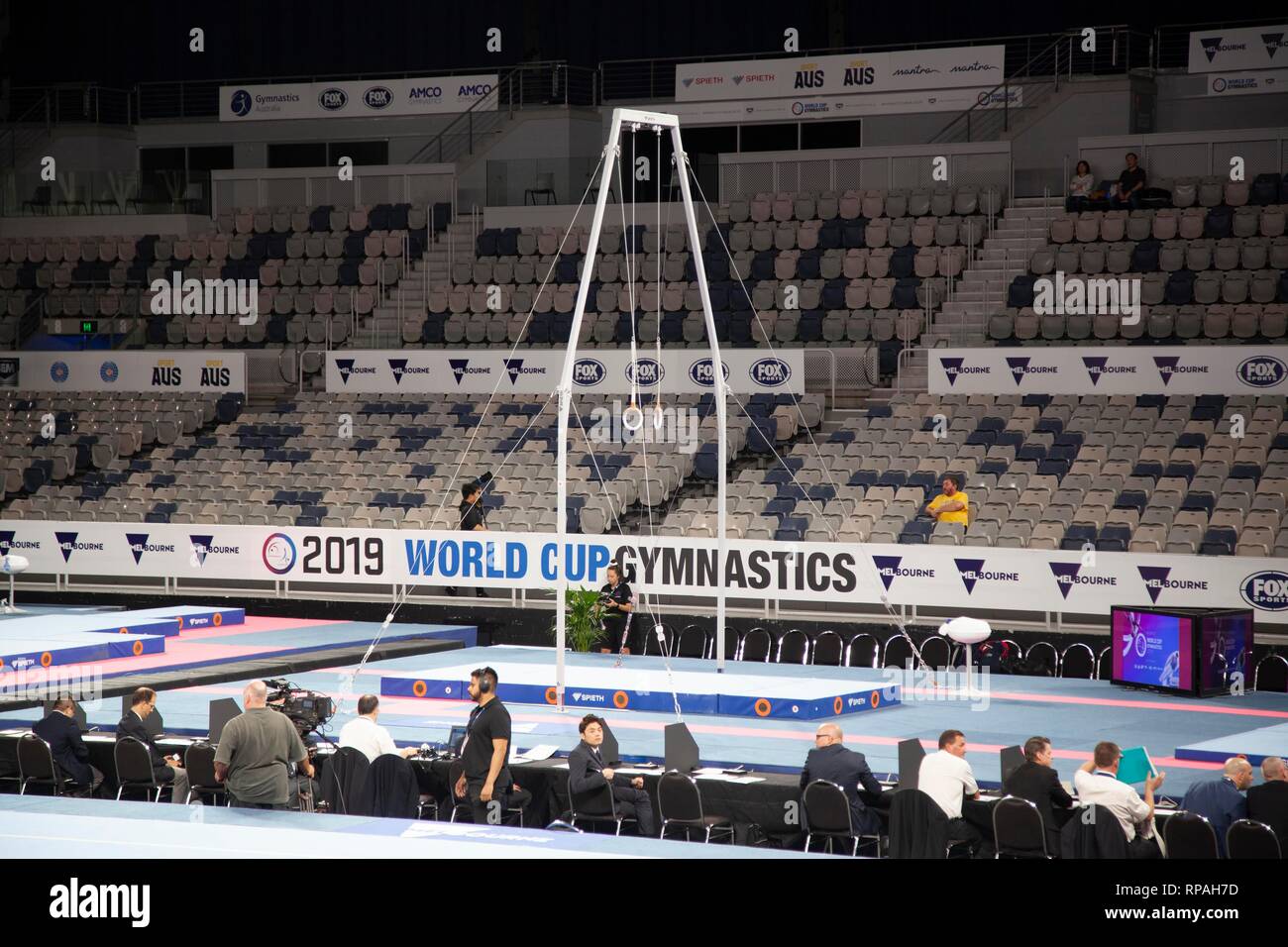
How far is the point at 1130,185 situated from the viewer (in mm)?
26688

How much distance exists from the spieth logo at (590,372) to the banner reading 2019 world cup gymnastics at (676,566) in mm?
5562

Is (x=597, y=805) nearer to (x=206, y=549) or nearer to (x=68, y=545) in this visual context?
(x=206, y=549)

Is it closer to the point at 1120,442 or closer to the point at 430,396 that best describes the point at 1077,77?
the point at 1120,442

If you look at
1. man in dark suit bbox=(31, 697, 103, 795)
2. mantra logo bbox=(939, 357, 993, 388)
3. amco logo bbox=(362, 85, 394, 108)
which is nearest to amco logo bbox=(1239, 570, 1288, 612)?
mantra logo bbox=(939, 357, 993, 388)

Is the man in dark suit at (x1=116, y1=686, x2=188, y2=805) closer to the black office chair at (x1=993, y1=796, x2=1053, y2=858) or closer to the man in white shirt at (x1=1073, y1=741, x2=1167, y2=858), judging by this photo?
the black office chair at (x1=993, y1=796, x2=1053, y2=858)

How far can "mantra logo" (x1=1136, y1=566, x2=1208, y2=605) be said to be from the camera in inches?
724

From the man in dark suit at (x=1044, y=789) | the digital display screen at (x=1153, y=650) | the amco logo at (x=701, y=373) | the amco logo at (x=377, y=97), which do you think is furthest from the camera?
the amco logo at (x=377, y=97)

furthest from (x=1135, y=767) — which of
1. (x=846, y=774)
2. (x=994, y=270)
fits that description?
(x=994, y=270)

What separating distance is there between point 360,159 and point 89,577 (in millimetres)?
13116

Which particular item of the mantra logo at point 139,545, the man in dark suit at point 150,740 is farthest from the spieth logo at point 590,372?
the man in dark suit at point 150,740

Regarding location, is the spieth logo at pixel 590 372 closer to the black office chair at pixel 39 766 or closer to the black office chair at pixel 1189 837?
the black office chair at pixel 39 766

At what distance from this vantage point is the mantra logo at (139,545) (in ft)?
77.6

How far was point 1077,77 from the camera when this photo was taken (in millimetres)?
29094
